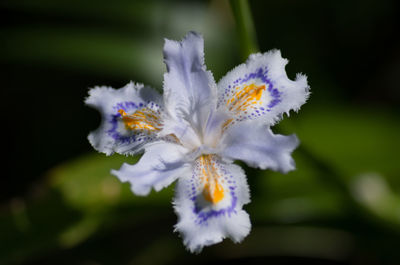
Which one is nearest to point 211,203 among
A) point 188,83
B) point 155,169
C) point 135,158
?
point 155,169

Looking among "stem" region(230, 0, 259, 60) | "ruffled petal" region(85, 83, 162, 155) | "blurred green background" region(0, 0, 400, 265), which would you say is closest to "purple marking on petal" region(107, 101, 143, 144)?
"ruffled petal" region(85, 83, 162, 155)

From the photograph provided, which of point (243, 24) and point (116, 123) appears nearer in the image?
point (116, 123)

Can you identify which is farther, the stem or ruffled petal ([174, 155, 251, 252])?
the stem

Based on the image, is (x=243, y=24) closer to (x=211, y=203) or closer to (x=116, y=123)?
(x=116, y=123)

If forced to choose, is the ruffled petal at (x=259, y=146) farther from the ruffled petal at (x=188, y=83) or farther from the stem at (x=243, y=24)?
the stem at (x=243, y=24)

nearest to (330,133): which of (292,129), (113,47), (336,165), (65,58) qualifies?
(336,165)

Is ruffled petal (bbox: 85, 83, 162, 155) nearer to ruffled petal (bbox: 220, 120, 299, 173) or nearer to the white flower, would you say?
the white flower

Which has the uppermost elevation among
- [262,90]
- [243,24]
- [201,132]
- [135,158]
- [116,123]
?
[243,24]
